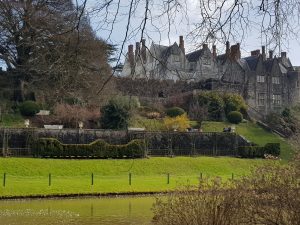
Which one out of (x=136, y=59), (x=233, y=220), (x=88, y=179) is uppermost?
(x=136, y=59)

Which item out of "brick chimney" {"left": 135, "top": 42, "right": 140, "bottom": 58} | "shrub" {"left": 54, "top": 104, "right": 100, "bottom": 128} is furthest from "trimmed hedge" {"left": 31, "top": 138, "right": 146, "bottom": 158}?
"brick chimney" {"left": 135, "top": 42, "right": 140, "bottom": 58}

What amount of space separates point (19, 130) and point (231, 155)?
61.0ft

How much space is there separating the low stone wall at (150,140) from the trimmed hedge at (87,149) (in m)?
1.32

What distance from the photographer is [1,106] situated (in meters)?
46.8

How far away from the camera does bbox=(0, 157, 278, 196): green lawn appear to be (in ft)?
84.6

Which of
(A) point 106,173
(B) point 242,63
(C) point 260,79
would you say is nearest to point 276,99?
(C) point 260,79

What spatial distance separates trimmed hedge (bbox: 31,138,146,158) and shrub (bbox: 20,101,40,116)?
33.3 feet

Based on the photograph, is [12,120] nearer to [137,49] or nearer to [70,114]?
[70,114]

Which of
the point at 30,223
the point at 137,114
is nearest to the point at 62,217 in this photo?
the point at 30,223

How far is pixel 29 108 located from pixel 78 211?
28316 mm

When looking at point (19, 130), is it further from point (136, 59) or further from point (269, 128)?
point (136, 59)

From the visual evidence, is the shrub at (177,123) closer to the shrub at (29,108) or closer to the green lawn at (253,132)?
the green lawn at (253,132)

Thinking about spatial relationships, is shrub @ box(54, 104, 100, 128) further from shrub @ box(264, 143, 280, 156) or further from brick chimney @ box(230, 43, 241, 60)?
brick chimney @ box(230, 43, 241, 60)

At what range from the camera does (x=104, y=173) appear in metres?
33.2
